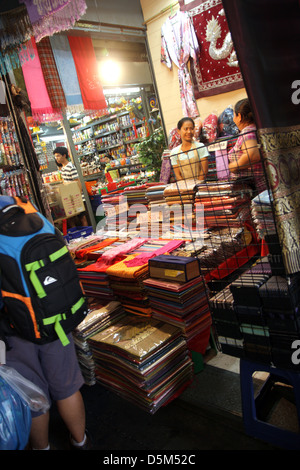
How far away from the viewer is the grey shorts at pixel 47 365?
1822 mm

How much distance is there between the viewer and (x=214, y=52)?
478 cm

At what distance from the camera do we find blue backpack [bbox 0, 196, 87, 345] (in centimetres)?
166

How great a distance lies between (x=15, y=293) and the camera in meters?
1.70

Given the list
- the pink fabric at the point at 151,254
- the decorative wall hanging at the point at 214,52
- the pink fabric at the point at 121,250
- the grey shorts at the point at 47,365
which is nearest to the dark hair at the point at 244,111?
the pink fabric at the point at 151,254

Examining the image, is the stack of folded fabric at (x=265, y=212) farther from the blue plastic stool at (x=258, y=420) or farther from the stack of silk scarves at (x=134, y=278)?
the stack of silk scarves at (x=134, y=278)

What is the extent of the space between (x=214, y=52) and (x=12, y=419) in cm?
502

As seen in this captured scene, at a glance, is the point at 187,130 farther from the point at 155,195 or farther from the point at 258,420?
the point at 258,420

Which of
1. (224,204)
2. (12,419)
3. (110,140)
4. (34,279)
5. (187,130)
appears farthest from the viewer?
(110,140)

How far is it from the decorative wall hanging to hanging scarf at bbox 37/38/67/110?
6.79 feet

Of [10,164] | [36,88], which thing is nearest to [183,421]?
[10,164]

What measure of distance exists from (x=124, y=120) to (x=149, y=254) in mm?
6803

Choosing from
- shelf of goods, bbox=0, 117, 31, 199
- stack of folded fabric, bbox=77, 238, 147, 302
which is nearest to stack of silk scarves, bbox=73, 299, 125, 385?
stack of folded fabric, bbox=77, 238, 147, 302
